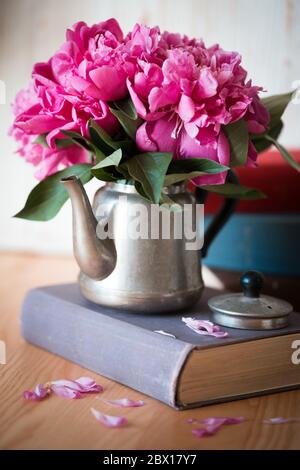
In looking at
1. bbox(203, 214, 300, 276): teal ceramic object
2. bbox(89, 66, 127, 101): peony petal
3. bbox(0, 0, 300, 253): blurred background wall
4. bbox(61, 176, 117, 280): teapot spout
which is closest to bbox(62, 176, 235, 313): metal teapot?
bbox(61, 176, 117, 280): teapot spout

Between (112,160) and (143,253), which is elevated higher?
(112,160)

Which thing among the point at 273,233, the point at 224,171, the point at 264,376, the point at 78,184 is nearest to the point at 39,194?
the point at 78,184

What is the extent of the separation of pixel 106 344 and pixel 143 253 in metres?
0.11

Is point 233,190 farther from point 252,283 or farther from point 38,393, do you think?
point 38,393

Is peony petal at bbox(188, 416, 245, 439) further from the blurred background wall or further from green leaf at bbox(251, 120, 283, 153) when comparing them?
the blurred background wall

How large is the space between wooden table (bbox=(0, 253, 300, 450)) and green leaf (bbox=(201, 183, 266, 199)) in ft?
0.80

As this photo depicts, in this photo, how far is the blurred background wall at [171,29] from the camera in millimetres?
1531

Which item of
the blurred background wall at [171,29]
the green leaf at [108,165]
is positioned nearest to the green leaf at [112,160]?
the green leaf at [108,165]

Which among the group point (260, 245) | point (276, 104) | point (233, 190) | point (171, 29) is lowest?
point (260, 245)

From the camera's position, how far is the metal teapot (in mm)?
812

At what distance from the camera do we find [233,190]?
885 millimetres

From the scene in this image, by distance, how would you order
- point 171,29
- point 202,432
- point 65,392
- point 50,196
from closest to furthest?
point 202,432 → point 65,392 → point 50,196 → point 171,29

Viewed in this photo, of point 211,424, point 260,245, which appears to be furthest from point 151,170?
point 260,245
